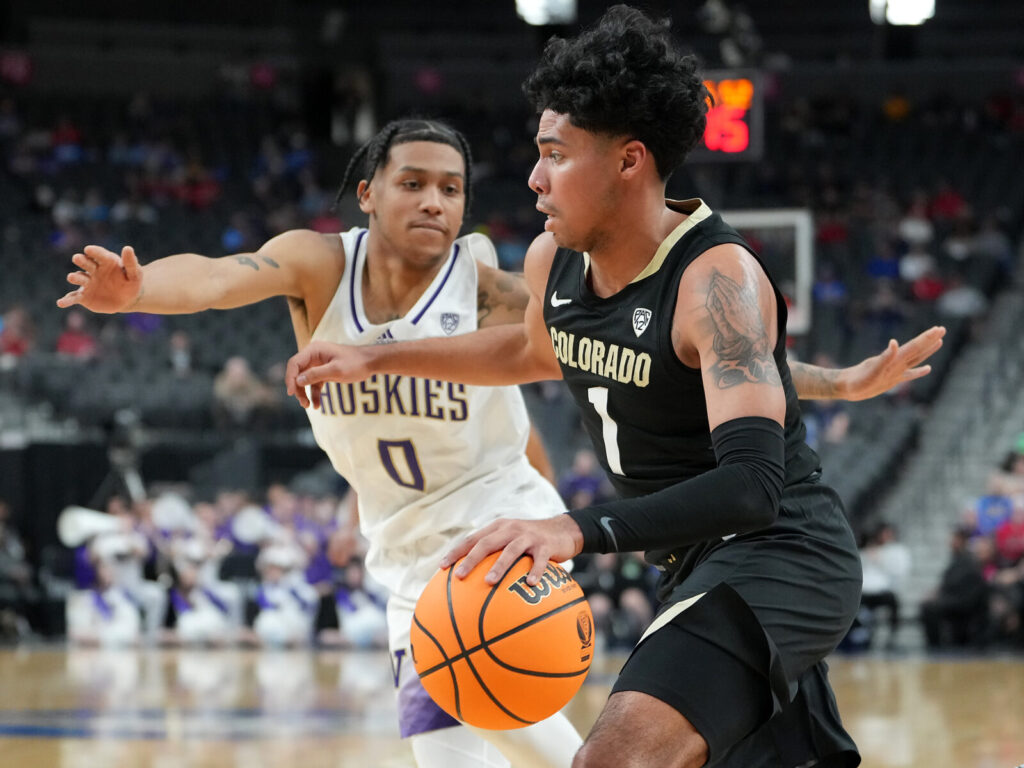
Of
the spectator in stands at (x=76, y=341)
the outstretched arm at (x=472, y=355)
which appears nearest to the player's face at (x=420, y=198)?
the outstretched arm at (x=472, y=355)

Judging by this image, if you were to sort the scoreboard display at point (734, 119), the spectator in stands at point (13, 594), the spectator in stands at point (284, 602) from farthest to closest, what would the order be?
the spectator in stands at point (13, 594) → the spectator in stands at point (284, 602) → the scoreboard display at point (734, 119)

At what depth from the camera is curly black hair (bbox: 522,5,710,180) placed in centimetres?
301

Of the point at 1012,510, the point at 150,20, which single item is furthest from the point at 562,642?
the point at 150,20

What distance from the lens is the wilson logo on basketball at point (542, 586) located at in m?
2.72

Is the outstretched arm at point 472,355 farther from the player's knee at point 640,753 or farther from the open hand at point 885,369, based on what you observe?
the player's knee at point 640,753

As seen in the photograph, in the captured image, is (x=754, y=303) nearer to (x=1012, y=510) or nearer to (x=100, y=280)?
(x=100, y=280)

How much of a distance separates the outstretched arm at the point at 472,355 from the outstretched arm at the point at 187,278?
0.41 m

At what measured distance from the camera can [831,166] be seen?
21.4 metres

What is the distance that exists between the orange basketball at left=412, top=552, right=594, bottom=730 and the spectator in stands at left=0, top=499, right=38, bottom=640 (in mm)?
12100

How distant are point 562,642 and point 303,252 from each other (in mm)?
1910

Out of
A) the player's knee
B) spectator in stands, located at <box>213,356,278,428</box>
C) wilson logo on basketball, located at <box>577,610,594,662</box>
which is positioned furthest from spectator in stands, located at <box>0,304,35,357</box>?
the player's knee

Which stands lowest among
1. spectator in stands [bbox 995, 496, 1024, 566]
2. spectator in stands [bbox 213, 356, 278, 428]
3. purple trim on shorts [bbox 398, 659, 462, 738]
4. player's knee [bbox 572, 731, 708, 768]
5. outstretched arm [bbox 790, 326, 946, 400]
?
spectator in stands [bbox 995, 496, 1024, 566]

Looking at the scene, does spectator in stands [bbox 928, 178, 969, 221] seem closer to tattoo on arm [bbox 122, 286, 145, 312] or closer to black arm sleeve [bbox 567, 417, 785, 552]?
tattoo on arm [bbox 122, 286, 145, 312]

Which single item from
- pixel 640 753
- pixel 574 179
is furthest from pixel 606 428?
pixel 640 753
